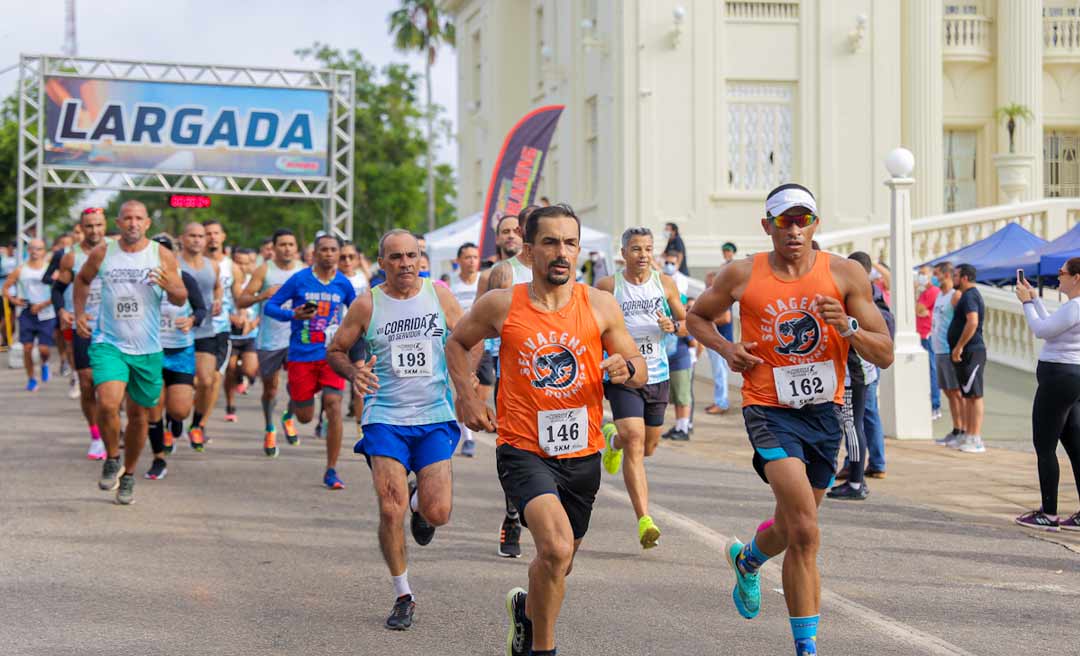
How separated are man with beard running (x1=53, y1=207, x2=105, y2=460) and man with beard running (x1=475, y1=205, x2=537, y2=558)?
315cm

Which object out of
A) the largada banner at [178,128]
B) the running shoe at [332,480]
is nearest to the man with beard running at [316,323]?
the running shoe at [332,480]

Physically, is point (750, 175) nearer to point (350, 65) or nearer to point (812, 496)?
point (812, 496)

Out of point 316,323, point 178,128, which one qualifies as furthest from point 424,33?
point 316,323

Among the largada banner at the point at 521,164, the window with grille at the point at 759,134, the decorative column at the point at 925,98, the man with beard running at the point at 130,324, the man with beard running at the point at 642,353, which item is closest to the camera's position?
the man with beard running at the point at 642,353

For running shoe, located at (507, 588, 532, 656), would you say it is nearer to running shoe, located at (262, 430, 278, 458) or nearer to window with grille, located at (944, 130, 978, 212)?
running shoe, located at (262, 430, 278, 458)

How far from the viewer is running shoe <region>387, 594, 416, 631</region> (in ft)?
21.8

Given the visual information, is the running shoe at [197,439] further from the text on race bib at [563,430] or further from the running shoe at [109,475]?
the text on race bib at [563,430]

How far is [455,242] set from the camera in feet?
84.0

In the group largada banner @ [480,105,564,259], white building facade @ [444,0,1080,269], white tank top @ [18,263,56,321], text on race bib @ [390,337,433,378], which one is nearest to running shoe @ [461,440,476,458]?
text on race bib @ [390,337,433,378]

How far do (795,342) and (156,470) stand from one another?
24.7 feet

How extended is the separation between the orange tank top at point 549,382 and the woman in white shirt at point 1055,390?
487cm

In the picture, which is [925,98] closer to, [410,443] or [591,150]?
[591,150]

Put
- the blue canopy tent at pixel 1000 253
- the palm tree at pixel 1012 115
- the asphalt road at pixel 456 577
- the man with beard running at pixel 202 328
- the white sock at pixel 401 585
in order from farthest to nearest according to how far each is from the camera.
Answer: the palm tree at pixel 1012 115 → the blue canopy tent at pixel 1000 253 → the man with beard running at pixel 202 328 → the white sock at pixel 401 585 → the asphalt road at pixel 456 577

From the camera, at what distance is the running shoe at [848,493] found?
11.4 meters
